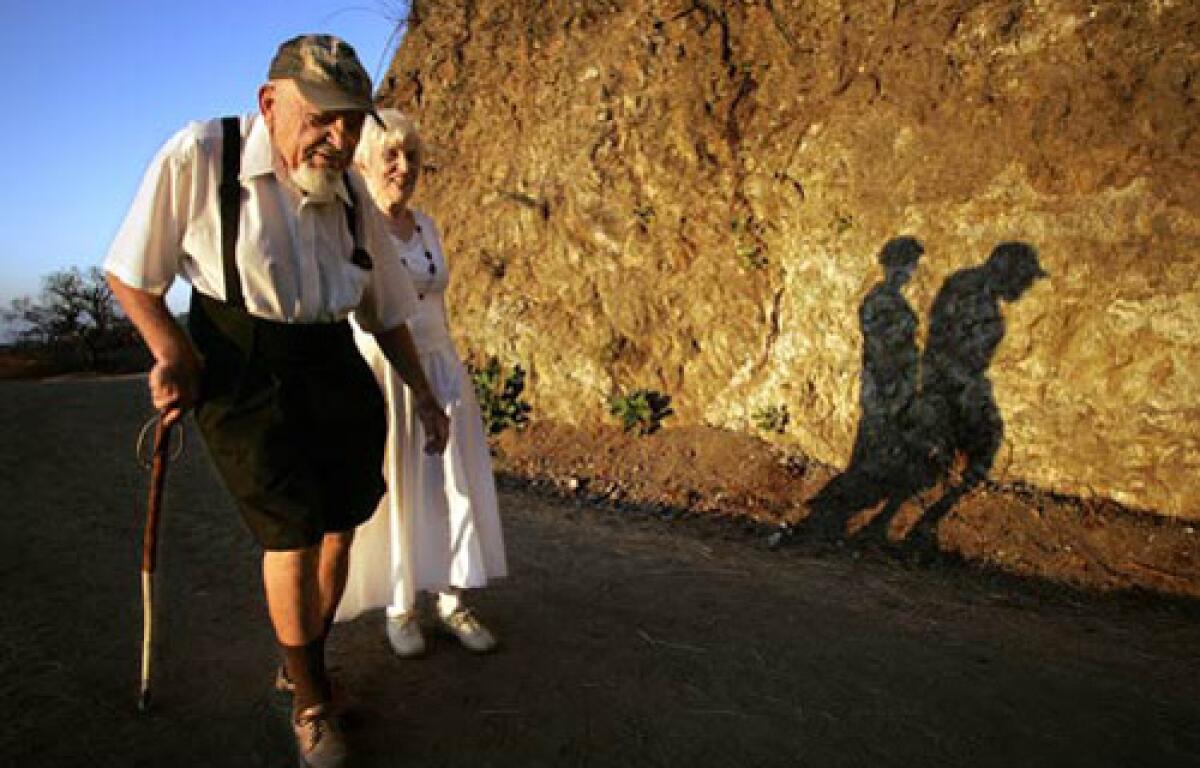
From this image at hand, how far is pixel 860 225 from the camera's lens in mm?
5512

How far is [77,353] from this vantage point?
1738cm

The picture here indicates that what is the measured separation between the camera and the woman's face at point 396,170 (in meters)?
2.64

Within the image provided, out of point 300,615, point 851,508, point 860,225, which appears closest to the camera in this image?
point 300,615

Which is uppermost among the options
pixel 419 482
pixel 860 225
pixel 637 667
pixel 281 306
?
pixel 860 225

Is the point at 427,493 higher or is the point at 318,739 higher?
the point at 427,493

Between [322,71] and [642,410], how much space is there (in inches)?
185

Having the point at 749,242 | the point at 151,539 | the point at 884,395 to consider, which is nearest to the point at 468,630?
the point at 151,539

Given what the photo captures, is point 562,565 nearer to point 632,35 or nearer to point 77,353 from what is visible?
point 632,35

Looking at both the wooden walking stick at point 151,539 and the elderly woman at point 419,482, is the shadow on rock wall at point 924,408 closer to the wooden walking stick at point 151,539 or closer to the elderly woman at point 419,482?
the elderly woman at point 419,482

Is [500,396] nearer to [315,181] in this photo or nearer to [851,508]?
[851,508]

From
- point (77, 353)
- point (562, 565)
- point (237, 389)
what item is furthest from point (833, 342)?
point (77, 353)

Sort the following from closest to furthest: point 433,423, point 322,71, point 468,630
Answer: point 322,71
point 433,423
point 468,630

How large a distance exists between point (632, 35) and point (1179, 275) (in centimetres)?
521

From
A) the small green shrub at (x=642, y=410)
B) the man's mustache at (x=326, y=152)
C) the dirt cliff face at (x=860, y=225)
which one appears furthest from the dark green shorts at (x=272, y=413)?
the small green shrub at (x=642, y=410)
